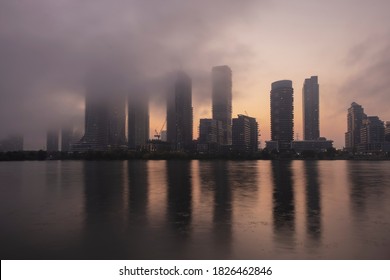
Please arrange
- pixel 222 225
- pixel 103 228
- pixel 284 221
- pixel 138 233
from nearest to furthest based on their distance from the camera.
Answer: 1. pixel 138 233
2. pixel 103 228
3. pixel 222 225
4. pixel 284 221

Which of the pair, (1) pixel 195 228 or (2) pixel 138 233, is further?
(1) pixel 195 228

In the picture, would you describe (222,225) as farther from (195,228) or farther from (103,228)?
(103,228)

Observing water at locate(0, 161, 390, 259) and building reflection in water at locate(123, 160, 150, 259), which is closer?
building reflection in water at locate(123, 160, 150, 259)

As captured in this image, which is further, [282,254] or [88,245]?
[88,245]

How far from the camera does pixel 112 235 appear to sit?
3186cm

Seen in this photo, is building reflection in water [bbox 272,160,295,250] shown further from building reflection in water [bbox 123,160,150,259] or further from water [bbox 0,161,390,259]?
building reflection in water [bbox 123,160,150,259]

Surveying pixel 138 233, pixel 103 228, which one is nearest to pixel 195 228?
pixel 138 233

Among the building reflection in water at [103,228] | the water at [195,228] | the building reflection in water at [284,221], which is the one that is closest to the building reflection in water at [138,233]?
the water at [195,228]

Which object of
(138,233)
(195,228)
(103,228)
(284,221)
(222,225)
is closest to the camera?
(138,233)

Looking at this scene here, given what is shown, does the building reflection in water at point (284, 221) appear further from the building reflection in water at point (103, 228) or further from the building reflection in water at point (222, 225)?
the building reflection in water at point (103, 228)

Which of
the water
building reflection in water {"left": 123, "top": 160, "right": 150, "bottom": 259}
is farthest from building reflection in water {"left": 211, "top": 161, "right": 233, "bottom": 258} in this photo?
building reflection in water {"left": 123, "top": 160, "right": 150, "bottom": 259}
